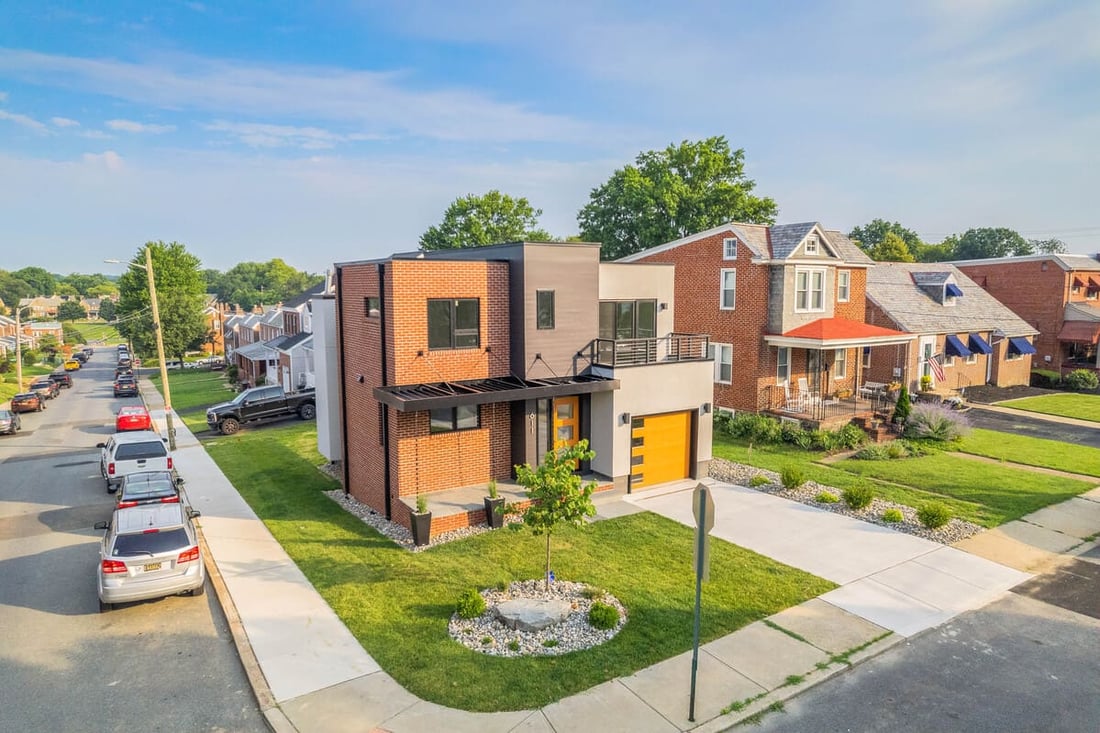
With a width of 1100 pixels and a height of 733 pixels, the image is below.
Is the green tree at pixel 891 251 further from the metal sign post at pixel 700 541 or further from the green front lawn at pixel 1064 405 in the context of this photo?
the metal sign post at pixel 700 541

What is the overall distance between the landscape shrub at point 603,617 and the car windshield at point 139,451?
16612 mm

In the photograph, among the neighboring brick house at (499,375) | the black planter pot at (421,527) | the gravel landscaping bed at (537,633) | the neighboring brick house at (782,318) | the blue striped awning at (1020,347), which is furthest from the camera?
the blue striped awning at (1020,347)

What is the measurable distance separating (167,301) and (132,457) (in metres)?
45.1

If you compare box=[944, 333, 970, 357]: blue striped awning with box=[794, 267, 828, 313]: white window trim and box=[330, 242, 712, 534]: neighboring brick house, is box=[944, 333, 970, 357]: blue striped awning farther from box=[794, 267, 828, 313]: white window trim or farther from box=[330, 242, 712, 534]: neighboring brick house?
box=[330, 242, 712, 534]: neighboring brick house

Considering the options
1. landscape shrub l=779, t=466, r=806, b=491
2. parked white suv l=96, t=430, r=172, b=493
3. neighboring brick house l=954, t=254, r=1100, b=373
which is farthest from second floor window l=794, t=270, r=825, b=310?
Answer: parked white suv l=96, t=430, r=172, b=493

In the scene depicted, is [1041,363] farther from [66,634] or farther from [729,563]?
[66,634]

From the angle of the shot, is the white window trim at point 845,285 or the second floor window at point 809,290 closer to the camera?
the second floor window at point 809,290

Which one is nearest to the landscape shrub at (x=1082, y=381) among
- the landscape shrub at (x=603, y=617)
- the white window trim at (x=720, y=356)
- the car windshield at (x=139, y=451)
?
the white window trim at (x=720, y=356)

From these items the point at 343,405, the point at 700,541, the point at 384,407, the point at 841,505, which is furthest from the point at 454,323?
the point at 841,505

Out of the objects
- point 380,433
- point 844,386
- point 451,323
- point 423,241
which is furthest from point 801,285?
point 423,241

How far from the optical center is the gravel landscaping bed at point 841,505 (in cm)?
1449

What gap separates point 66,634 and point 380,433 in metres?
7.16

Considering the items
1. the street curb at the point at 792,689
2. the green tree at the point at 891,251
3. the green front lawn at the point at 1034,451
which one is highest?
the green tree at the point at 891,251

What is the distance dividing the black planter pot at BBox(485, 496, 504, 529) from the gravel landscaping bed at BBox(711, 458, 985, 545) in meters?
7.54
